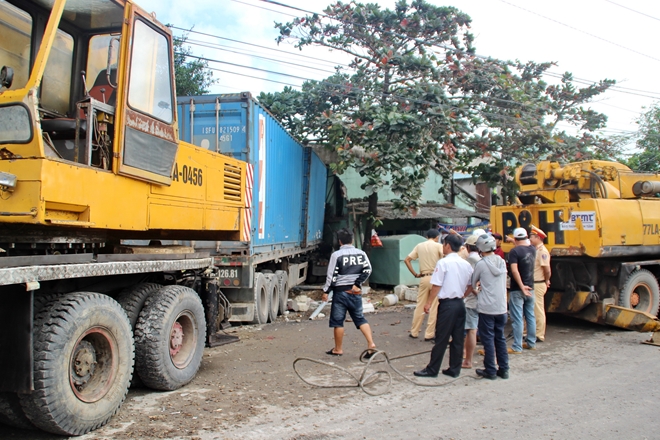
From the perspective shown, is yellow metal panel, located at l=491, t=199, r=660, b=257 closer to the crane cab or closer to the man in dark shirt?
the man in dark shirt

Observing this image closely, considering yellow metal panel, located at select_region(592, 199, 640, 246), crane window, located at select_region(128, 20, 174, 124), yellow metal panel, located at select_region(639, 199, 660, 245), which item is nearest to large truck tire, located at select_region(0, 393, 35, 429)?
crane window, located at select_region(128, 20, 174, 124)

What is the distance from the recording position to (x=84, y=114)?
160 inches

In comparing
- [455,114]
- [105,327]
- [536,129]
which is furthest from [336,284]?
[536,129]

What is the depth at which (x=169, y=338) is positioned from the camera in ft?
17.6

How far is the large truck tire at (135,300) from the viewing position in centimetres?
515

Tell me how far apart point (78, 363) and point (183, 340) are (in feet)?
5.75

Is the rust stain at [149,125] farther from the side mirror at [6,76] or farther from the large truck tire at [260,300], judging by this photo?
the large truck tire at [260,300]

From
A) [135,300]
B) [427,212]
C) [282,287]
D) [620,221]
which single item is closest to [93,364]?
A: [135,300]

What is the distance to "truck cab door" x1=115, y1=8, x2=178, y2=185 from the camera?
14.6ft

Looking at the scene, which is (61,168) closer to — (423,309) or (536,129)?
(423,309)

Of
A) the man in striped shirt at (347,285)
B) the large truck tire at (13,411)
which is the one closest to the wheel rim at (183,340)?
the large truck tire at (13,411)

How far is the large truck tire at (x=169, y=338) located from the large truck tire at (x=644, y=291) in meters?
7.46

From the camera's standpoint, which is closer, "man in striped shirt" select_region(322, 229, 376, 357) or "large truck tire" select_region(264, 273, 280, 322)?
"man in striped shirt" select_region(322, 229, 376, 357)

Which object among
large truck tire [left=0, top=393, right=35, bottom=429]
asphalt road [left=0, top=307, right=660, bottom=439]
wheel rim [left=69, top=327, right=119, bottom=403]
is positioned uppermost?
wheel rim [left=69, top=327, right=119, bottom=403]
